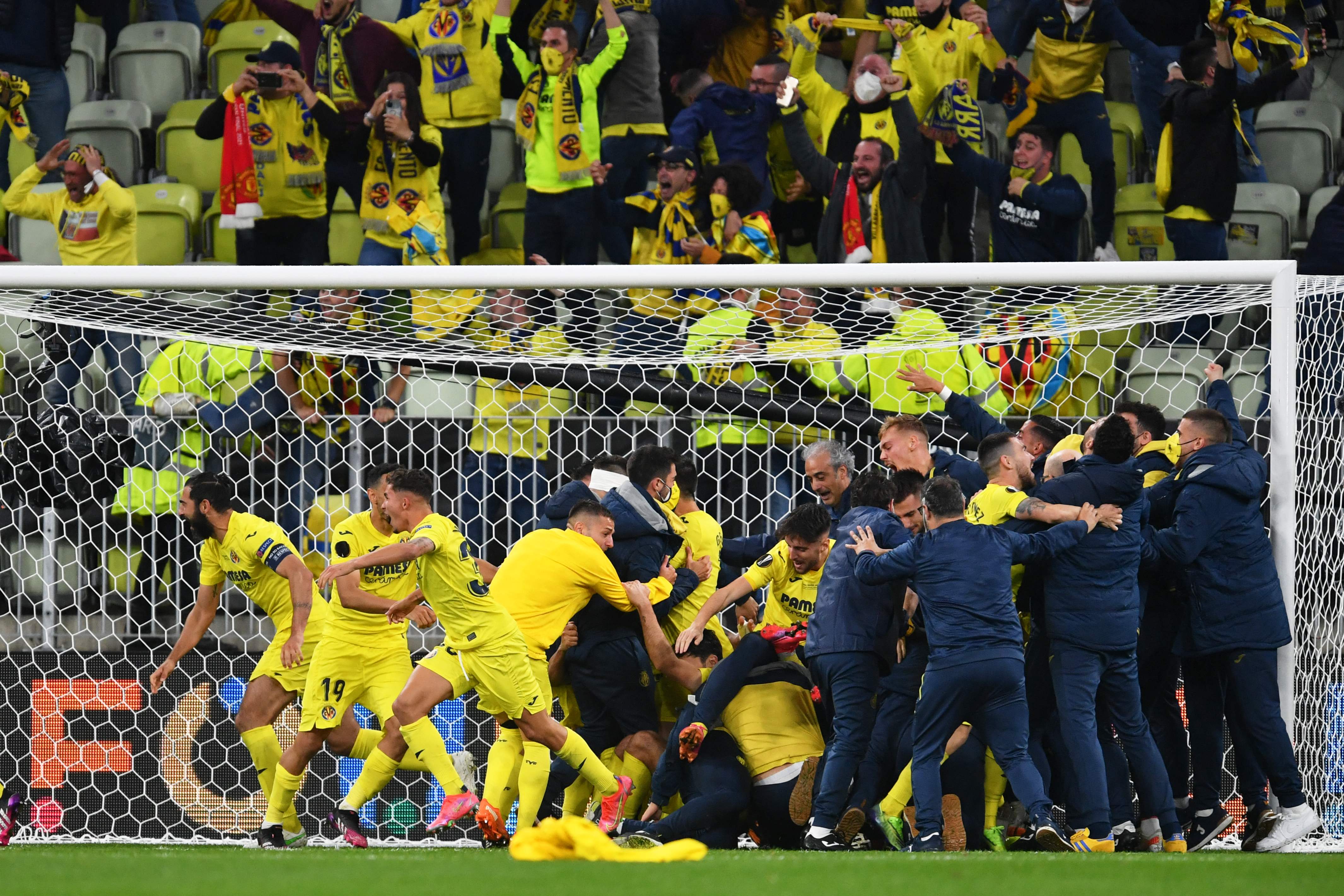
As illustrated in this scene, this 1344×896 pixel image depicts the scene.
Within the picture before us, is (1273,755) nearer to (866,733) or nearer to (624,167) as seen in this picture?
(866,733)

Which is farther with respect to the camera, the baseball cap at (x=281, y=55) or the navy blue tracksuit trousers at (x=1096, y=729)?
the baseball cap at (x=281, y=55)

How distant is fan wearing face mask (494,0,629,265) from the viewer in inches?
360

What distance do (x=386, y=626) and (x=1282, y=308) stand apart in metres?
3.99

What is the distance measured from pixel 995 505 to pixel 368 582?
2646mm

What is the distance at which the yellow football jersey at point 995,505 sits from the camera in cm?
592

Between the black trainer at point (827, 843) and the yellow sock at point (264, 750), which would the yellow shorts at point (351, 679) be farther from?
the black trainer at point (827, 843)

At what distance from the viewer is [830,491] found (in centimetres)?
675

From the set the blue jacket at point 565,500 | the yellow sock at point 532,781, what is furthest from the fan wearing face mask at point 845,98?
the yellow sock at point 532,781

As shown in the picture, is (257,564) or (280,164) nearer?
(257,564)

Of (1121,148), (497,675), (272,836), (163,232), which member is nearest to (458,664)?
(497,675)

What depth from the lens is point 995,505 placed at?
19.6 ft

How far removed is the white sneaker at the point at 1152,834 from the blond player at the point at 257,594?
3396mm

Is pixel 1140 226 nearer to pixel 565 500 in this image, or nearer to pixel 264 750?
pixel 565 500

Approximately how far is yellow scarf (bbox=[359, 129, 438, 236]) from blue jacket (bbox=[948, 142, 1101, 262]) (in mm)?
3189
